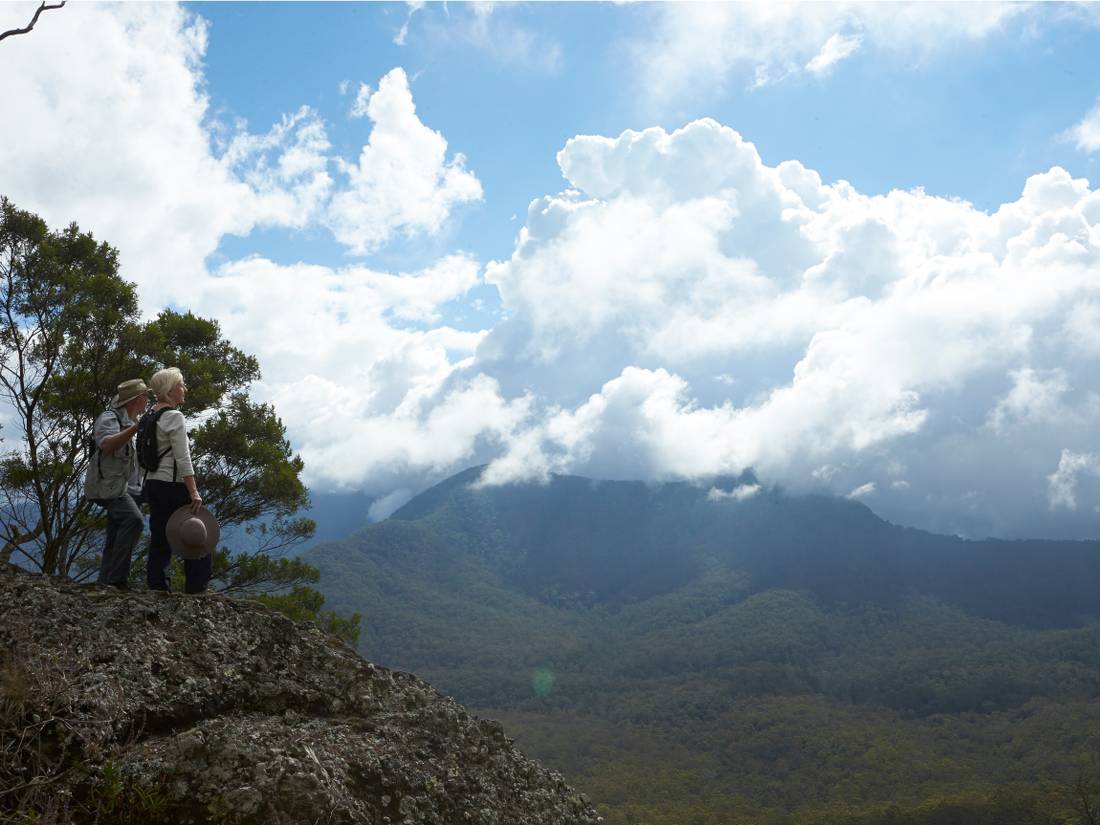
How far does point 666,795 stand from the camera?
472ft

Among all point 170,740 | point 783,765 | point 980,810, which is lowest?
point 783,765

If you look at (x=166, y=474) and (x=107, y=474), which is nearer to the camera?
(x=166, y=474)

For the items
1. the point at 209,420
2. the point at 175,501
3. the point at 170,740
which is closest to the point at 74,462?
the point at 209,420

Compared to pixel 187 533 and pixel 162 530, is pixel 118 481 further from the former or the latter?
pixel 187 533

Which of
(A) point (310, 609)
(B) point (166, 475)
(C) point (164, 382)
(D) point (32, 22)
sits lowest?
(A) point (310, 609)

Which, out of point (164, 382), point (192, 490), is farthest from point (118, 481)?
point (164, 382)

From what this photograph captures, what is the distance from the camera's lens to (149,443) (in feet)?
27.4

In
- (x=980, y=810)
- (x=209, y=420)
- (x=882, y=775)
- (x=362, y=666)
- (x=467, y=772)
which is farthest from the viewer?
(x=882, y=775)

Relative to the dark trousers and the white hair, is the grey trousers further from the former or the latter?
the white hair

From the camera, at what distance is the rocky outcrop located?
5.64 metres

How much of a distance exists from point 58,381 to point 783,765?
19496cm

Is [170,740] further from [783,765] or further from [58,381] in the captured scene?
[783,765]

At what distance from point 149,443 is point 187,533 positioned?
41.8 inches

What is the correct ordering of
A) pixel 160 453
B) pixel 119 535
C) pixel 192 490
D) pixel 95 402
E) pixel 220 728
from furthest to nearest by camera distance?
pixel 95 402
pixel 119 535
pixel 160 453
pixel 192 490
pixel 220 728
